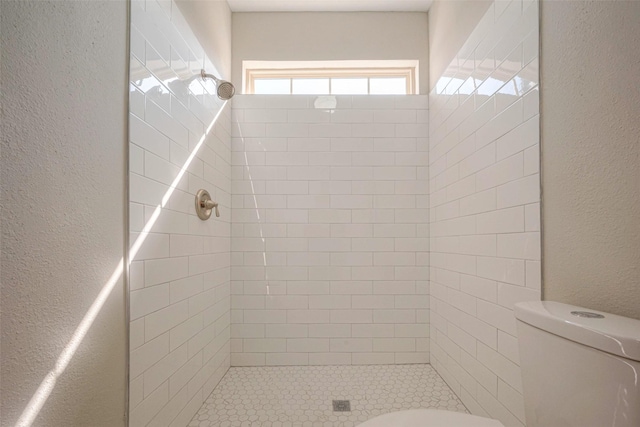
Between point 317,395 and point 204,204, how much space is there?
1.20m

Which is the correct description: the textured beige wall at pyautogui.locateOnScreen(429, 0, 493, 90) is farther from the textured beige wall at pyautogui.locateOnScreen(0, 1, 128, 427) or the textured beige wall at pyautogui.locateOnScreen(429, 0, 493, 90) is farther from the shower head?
the textured beige wall at pyautogui.locateOnScreen(0, 1, 128, 427)

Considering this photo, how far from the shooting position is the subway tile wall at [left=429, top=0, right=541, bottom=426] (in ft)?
4.11

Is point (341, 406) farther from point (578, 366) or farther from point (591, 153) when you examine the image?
point (591, 153)

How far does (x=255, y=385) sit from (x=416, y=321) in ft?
3.62

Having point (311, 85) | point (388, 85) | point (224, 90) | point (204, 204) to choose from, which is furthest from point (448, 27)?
point (204, 204)

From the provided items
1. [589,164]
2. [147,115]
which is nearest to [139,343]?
[147,115]

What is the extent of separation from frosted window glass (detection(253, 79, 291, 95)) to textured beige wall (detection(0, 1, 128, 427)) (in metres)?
1.42

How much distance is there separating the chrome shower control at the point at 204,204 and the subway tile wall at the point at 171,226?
4 centimetres

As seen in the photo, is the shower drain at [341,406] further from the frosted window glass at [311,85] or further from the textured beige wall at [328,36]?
the textured beige wall at [328,36]

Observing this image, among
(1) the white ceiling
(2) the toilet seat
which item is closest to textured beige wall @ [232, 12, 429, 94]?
(1) the white ceiling

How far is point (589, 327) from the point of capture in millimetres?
744

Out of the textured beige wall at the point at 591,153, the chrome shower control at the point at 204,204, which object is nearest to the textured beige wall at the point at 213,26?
the chrome shower control at the point at 204,204

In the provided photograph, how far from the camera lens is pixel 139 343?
47.5 inches

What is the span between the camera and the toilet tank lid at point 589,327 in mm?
667
